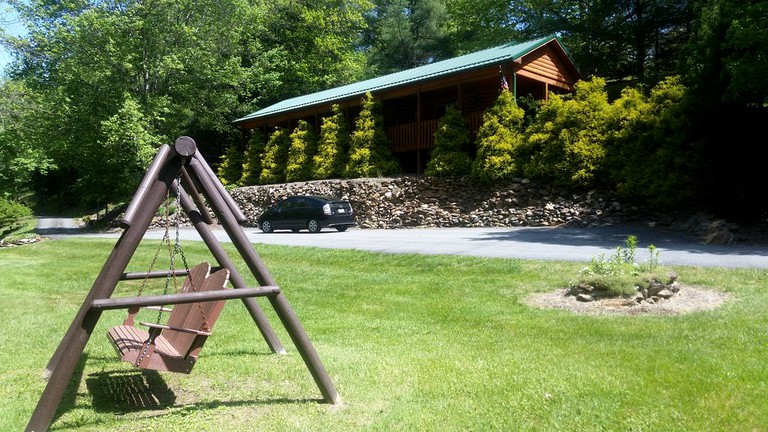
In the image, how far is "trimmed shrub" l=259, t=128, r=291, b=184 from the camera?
3108 cm

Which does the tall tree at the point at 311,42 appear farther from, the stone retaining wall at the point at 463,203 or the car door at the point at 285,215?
the car door at the point at 285,215

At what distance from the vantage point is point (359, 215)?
2303cm

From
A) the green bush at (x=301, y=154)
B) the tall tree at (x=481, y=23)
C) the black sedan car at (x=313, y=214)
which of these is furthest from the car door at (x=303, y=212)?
the tall tree at (x=481, y=23)

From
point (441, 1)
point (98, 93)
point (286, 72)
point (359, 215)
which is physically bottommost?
point (359, 215)

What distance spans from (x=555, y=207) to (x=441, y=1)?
114 ft

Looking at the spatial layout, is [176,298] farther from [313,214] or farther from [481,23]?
[481,23]

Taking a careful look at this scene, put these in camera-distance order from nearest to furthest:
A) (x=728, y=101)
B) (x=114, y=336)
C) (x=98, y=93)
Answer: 1. (x=114, y=336)
2. (x=728, y=101)
3. (x=98, y=93)

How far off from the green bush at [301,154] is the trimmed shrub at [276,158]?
1.35 metres

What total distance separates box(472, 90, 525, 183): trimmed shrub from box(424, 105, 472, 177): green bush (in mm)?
1061

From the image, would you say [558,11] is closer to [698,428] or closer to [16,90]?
[16,90]

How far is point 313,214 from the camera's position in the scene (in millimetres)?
21328

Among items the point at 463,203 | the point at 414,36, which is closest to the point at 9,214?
the point at 463,203

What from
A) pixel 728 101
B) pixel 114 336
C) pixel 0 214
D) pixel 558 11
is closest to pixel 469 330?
pixel 114 336

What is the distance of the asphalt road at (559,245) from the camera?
414 inches
